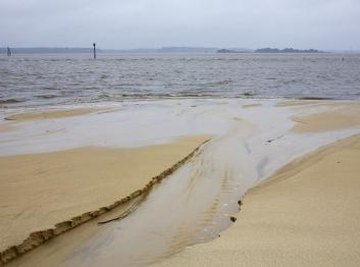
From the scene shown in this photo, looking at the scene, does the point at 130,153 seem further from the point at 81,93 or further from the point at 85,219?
the point at 81,93

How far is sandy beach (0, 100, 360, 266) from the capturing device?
3.75 metres

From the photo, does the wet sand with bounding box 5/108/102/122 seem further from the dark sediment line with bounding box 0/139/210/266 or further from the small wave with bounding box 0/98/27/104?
the dark sediment line with bounding box 0/139/210/266

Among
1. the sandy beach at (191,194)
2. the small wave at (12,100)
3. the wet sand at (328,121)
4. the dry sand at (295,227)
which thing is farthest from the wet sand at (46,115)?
the dry sand at (295,227)

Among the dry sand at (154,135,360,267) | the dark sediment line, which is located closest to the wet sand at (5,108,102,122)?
the dark sediment line

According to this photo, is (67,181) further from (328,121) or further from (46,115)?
(328,121)

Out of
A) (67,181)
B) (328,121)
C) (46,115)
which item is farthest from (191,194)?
(46,115)

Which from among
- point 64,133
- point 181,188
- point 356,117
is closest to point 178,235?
point 181,188

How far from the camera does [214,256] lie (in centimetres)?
345

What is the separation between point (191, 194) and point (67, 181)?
1714 millimetres

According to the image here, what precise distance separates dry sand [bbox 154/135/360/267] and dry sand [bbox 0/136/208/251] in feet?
5.35

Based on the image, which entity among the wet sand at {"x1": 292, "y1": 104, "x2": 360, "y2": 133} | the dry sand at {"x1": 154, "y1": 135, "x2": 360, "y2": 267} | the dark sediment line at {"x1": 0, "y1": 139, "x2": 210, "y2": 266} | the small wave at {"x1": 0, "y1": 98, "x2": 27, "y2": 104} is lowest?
the dark sediment line at {"x1": 0, "y1": 139, "x2": 210, "y2": 266}

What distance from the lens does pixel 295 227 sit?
13.3ft

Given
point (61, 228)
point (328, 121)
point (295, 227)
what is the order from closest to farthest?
point (295, 227)
point (61, 228)
point (328, 121)

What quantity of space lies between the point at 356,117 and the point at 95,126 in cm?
767
